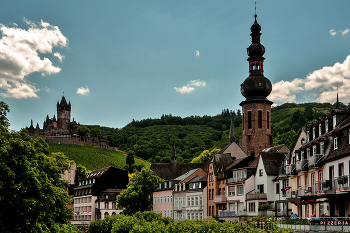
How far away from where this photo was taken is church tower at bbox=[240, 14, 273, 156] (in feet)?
289

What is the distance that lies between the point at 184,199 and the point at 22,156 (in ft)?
167

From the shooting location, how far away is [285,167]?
54.6m

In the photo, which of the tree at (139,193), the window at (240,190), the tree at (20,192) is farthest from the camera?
the tree at (139,193)

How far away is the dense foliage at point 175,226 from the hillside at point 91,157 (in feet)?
314

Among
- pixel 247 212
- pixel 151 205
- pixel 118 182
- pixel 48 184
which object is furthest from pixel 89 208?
pixel 48 184

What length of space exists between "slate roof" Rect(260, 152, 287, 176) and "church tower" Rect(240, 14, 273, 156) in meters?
26.6

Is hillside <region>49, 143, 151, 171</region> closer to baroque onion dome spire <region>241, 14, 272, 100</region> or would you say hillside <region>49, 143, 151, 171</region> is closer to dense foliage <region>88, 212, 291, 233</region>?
baroque onion dome spire <region>241, 14, 272, 100</region>

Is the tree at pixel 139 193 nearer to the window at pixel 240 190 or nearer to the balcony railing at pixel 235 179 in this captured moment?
the balcony railing at pixel 235 179

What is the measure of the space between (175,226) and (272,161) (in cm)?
2484

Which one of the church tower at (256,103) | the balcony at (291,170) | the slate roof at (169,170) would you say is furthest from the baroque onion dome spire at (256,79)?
the balcony at (291,170)

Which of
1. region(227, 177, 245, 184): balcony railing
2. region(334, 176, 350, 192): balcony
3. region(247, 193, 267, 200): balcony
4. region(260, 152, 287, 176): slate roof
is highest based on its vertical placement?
region(260, 152, 287, 176): slate roof

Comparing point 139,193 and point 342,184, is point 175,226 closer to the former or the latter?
point 342,184

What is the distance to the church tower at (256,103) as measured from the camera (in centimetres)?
8800

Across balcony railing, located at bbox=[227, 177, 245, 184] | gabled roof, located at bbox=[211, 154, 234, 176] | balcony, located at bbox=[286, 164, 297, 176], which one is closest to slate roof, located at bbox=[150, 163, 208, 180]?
gabled roof, located at bbox=[211, 154, 234, 176]
